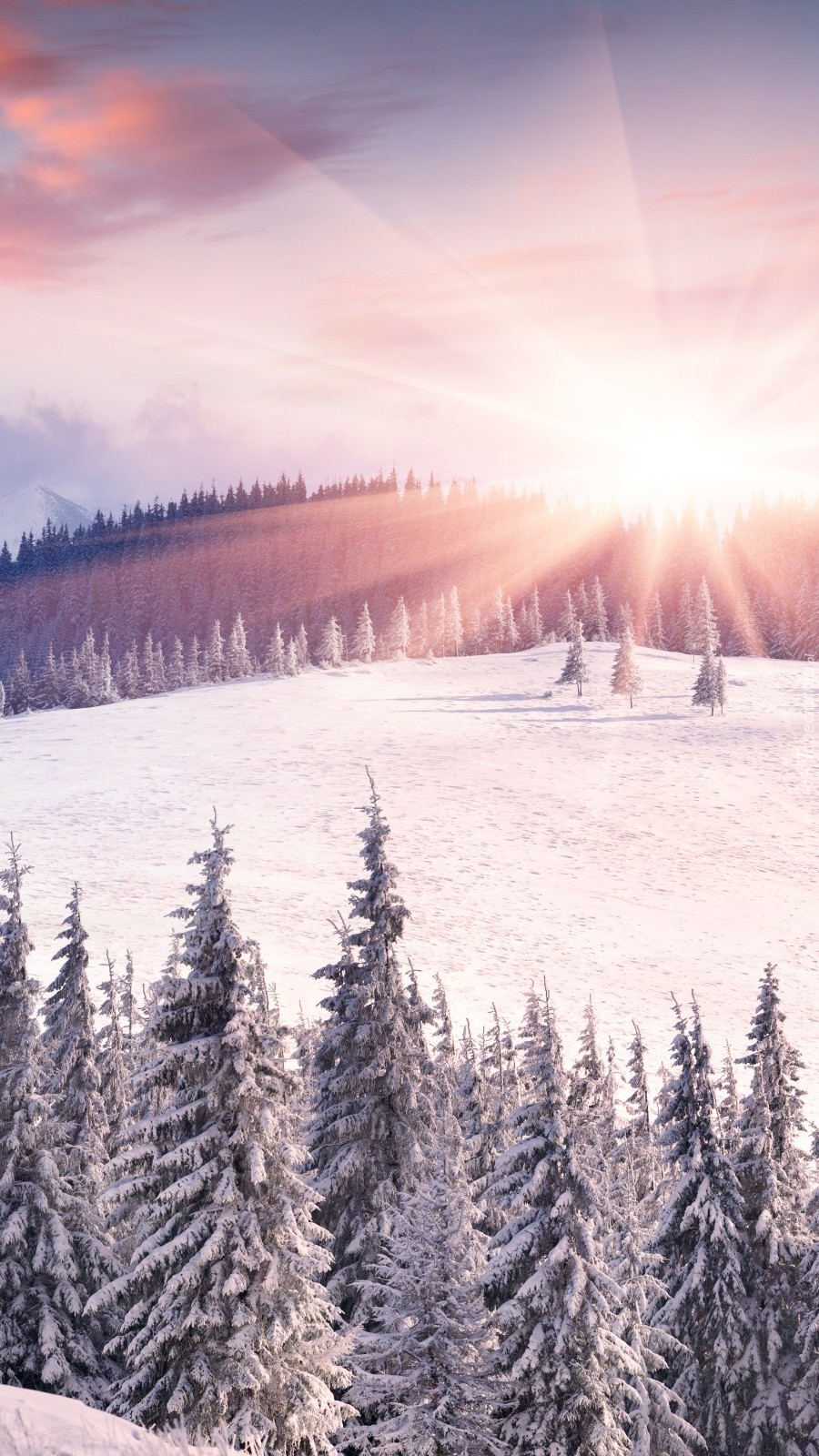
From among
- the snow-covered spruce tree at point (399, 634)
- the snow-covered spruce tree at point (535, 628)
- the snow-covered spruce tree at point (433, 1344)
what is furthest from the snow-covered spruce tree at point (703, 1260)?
the snow-covered spruce tree at point (535, 628)

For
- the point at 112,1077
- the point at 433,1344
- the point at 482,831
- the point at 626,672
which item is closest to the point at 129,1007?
the point at 112,1077

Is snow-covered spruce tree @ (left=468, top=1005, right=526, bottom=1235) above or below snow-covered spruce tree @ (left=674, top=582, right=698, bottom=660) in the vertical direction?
below

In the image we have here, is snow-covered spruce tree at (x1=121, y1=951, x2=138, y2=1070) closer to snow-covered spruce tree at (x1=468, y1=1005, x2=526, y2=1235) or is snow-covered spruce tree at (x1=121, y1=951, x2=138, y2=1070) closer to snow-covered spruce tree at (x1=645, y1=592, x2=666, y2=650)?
snow-covered spruce tree at (x1=468, y1=1005, x2=526, y2=1235)

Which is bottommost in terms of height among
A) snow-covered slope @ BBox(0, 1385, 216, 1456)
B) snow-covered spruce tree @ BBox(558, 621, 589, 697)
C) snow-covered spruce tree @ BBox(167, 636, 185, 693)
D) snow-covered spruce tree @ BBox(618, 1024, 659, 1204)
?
snow-covered spruce tree @ BBox(618, 1024, 659, 1204)

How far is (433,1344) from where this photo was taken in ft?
35.3

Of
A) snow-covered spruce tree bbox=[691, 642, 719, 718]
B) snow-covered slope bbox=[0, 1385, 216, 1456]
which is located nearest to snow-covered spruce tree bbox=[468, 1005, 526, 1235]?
snow-covered slope bbox=[0, 1385, 216, 1456]

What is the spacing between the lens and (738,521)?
163875 millimetres

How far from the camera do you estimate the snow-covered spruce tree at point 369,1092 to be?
14211 millimetres

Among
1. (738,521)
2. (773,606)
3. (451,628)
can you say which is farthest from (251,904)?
(738,521)

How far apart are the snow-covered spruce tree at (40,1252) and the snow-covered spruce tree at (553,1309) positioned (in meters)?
5.85

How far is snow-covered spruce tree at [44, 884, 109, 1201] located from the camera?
16.7 m

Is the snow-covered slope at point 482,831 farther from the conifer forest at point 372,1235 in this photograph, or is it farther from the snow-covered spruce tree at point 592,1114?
the conifer forest at point 372,1235

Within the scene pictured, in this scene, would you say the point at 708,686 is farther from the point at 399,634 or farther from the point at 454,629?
the point at 454,629

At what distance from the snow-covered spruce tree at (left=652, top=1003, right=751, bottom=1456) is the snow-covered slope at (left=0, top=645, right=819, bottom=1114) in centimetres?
845
